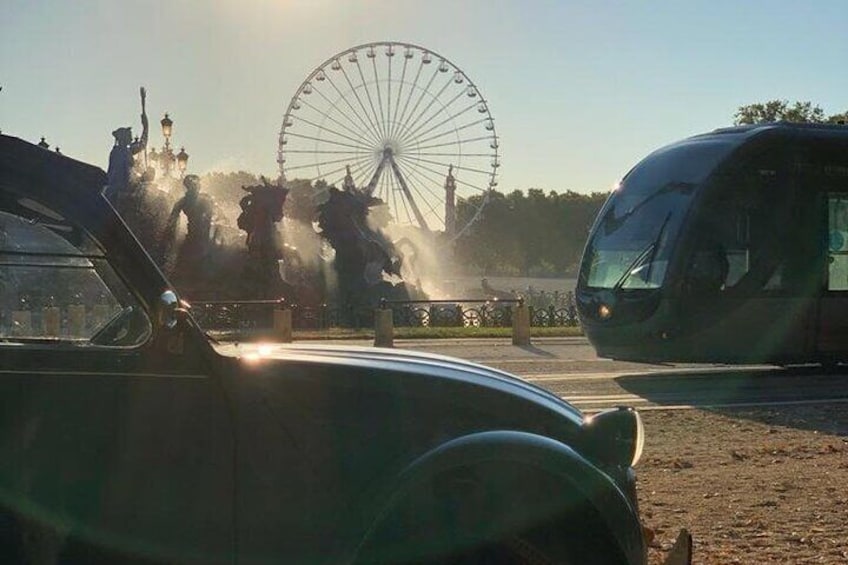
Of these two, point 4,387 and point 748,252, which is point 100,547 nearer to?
point 4,387

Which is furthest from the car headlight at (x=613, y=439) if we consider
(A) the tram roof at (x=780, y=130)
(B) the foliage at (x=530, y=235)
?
(B) the foliage at (x=530, y=235)

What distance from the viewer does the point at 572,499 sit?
10.1 ft

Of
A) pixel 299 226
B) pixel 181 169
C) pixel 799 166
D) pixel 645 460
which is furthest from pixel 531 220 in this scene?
pixel 645 460

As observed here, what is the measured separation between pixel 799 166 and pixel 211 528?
43.1 feet

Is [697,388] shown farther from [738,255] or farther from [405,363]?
[405,363]

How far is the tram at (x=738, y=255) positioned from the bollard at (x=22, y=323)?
11470mm

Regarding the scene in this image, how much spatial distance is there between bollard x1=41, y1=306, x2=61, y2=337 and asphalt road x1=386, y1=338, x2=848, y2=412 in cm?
812

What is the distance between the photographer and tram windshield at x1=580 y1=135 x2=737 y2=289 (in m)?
14.2

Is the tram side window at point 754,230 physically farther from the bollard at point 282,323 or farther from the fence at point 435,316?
the fence at point 435,316

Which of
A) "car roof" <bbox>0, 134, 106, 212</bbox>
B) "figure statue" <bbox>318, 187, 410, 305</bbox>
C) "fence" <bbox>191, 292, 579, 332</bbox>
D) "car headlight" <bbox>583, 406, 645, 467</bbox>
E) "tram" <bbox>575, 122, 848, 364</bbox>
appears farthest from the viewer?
"figure statue" <bbox>318, 187, 410, 305</bbox>

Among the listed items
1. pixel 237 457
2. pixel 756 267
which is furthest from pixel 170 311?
pixel 756 267

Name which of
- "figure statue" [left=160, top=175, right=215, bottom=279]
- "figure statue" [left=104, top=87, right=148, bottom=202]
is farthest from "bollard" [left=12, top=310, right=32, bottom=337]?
"figure statue" [left=160, top=175, right=215, bottom=279]

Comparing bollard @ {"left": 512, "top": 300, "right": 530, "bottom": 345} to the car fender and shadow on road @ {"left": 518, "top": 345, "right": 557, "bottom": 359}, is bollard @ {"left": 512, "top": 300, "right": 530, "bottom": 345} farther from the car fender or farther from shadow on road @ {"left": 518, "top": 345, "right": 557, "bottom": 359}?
the car fender

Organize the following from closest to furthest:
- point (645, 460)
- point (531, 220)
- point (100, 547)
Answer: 1. point (100, 547)
2. point (645, 460)
3. point (531, 220)
